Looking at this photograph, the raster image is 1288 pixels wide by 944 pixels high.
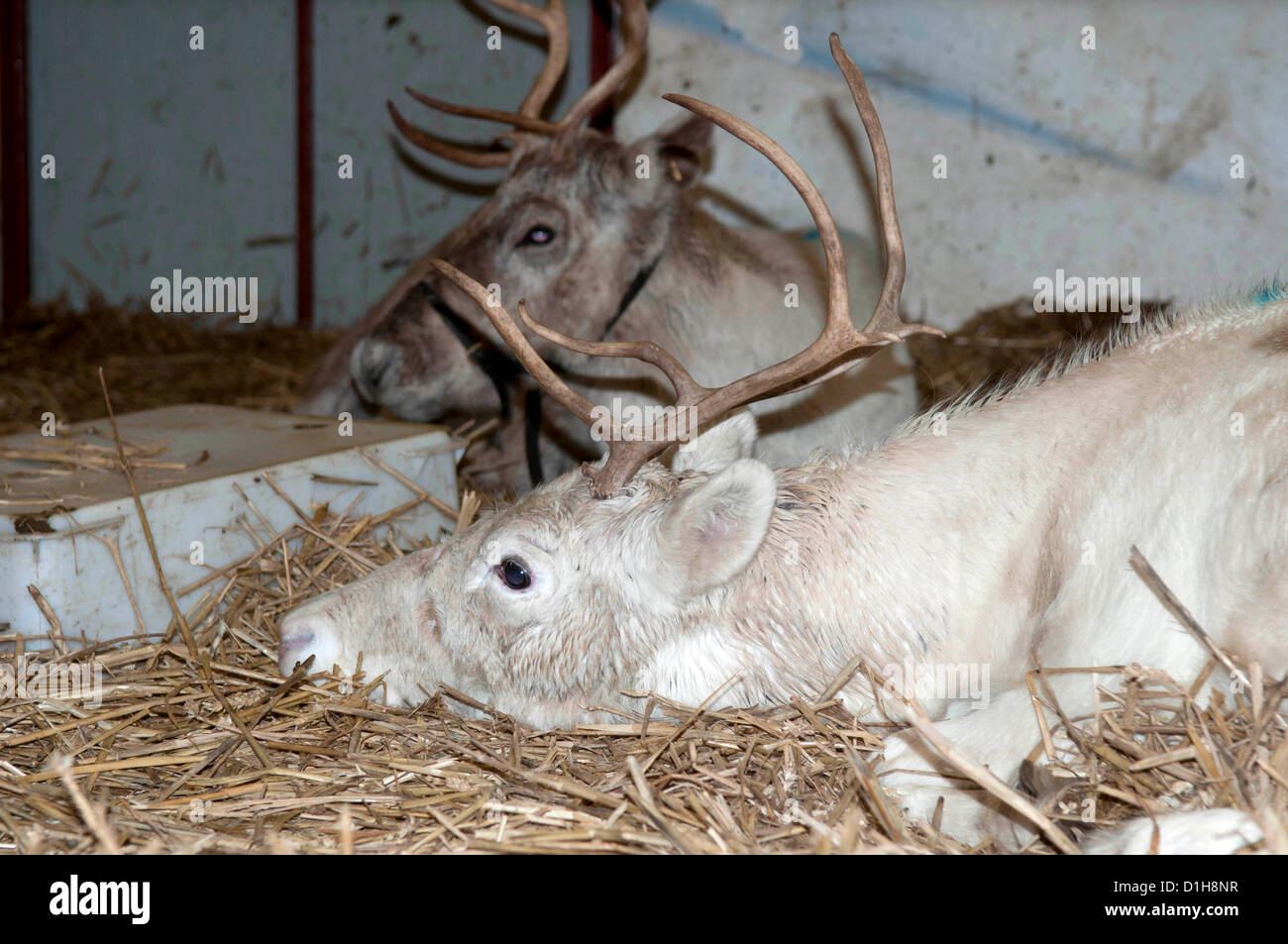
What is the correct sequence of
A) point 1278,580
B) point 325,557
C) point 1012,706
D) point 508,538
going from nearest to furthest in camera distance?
point 1278,580, point 1012,706, point 508,538, point 325,557

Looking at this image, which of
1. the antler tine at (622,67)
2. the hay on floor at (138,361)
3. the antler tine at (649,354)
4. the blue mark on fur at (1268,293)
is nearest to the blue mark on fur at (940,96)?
the antler tine at (622,67)

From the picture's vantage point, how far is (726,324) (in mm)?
4535

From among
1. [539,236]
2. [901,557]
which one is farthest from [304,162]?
[901,557]

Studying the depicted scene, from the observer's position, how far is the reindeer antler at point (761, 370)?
278 centimetres

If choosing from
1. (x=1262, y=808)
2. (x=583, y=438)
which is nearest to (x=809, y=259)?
(x=583, y=438)

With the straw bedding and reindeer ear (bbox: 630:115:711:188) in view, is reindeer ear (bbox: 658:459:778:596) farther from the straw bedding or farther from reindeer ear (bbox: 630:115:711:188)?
reindeer ear (bbox: 630:115:711:188)

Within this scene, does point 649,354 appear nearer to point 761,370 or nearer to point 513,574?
point 761,370

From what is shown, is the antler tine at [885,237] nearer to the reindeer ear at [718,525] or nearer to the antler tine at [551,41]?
the reindeer ear at [718,525]

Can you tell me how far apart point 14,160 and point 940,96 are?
573cm

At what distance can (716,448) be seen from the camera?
3055 millimetres

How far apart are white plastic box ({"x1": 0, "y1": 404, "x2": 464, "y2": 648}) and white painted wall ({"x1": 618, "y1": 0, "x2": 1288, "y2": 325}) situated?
9.83 ft

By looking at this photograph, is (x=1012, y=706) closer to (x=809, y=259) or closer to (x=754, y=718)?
(x=754, y=718)

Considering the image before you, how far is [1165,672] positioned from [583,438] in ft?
8.86

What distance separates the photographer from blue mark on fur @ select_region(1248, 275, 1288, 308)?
2.92 meters
